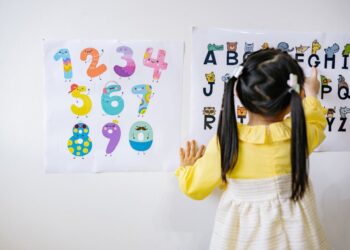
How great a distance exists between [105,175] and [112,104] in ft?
0.85

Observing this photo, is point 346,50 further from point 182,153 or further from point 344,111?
point 182,153

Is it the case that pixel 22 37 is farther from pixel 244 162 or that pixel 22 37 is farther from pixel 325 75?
pixel 325 75

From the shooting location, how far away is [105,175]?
40.1 inches

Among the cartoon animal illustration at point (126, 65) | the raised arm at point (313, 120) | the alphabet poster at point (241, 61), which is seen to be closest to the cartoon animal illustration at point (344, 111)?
the alphabet poster at point (241, 61)

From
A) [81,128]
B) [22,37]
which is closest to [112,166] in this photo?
[81,128]

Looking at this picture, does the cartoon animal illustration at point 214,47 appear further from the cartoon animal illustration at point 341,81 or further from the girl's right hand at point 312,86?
the cartoon animal illustration at point 341,81

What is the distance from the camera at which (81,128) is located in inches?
38.6

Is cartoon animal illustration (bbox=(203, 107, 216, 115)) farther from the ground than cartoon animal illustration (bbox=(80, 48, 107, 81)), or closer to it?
closer to it

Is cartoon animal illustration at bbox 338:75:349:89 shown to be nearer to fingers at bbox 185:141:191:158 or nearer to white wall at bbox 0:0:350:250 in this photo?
white wall at bbox 0:0:350:250

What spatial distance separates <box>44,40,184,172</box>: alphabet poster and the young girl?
0.78 ft

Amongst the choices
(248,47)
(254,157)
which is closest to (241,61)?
(248,47)

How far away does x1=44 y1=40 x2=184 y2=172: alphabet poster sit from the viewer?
3.14ft

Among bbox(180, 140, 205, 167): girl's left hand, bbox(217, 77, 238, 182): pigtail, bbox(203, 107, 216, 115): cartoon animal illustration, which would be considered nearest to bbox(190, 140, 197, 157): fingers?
bbox(180, 140, 205, 167): girl's left hand

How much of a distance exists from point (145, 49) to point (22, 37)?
418mm
